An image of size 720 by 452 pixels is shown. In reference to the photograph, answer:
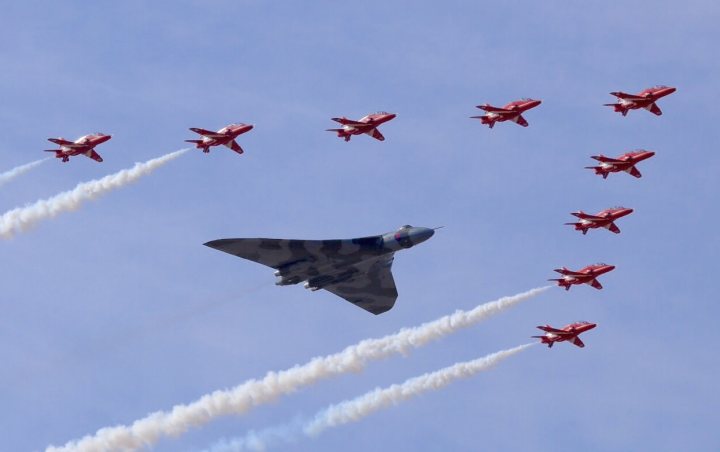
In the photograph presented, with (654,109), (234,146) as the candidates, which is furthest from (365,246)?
(654,109)

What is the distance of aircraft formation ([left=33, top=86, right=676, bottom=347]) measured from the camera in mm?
96500

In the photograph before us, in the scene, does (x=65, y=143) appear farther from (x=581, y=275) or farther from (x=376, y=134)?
(x=581, y=275)

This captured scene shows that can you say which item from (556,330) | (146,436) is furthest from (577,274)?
(146,436)

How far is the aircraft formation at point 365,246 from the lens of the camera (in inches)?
3799

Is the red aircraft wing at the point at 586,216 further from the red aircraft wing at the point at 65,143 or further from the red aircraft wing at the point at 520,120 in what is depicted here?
the red aircraft wing at the point at 65,143

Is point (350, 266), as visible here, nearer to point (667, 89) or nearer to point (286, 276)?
point (286, 276)

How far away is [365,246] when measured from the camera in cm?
9612

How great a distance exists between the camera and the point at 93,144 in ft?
349

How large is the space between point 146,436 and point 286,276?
50.4 feet

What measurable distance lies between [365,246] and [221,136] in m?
15.4

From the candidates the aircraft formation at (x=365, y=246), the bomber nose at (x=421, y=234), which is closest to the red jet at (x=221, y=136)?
the aircraft formation at (x=365, y=246)

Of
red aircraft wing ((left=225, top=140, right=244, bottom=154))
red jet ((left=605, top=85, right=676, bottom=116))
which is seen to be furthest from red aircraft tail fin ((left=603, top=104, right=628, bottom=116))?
red aircraft wing ((left=225, top=140, right=244, bottom=154))

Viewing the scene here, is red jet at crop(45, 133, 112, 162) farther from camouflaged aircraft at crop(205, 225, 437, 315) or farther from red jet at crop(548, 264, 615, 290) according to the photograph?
red jet at crop(548, 264, 615, 290)

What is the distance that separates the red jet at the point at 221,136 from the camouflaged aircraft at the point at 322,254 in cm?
844
